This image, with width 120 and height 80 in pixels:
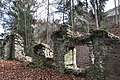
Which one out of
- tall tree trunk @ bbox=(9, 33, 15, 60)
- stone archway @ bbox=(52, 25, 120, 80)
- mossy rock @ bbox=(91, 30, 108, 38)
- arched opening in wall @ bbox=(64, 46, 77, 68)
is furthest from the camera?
tall tree trunk @ bbox=(9, 33, 15, 60)

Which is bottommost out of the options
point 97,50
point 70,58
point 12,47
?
point 70,58

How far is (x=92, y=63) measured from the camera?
11023 mm

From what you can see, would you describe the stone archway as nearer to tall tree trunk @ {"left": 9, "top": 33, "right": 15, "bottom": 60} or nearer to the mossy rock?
the mossy rock

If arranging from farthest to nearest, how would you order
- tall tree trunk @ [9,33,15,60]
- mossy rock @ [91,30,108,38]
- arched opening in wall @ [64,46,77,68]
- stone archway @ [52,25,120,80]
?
tall tree trunk @ [9,33,15,60] → arched opening in wall @ [64,46,77,68] → mossy rock @ [91,30,108,38] → stone archway @ [52,25,120,80]

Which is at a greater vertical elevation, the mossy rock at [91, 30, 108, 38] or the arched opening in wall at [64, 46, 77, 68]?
the mossy rock at [91, 30, 108, 38]

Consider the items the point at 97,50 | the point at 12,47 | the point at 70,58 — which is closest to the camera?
the point at 97,50

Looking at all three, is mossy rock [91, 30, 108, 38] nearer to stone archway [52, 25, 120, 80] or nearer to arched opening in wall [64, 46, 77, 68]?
stone archway [52, 25, 120, 80]

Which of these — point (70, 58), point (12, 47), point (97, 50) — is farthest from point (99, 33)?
point (12, 47)

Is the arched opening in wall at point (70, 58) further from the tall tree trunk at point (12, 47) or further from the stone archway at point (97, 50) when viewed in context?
the tall tree trunk at point (12, 47)

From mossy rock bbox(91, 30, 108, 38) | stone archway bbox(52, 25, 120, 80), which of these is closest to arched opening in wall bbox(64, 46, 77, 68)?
stone archway bbox(52, 25, 120, 80)

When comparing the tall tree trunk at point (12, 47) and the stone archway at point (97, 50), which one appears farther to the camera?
the tall tree trunk at point (12, 47)

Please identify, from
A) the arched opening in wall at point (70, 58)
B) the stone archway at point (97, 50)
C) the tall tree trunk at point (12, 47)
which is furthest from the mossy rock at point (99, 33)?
the tall tree trunk at point (12, 47)

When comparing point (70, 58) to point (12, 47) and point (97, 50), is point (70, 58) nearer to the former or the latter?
point (97, 50)

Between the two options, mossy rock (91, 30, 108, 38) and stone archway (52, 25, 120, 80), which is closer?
stone archway (52, 25, 120, 80)
